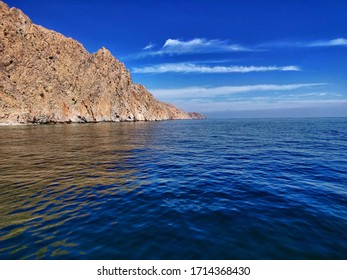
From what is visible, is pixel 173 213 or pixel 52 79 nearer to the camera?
pixel 173 213

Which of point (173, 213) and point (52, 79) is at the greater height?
point (52, 79)

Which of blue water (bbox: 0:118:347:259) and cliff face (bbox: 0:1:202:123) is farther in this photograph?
cliff face (bbox: 0:1:202:123)

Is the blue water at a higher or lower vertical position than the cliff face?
lower

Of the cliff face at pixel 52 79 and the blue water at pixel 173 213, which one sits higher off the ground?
the cliff face at pixel 52 79

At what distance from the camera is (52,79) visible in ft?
387

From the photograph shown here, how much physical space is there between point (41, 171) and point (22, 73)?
110 m

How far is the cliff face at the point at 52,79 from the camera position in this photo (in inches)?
3930

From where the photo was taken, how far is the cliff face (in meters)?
99.8

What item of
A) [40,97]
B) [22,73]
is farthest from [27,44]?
[40,97]

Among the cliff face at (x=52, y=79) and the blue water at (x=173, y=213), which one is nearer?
the blue water at (x=173, y=213)
